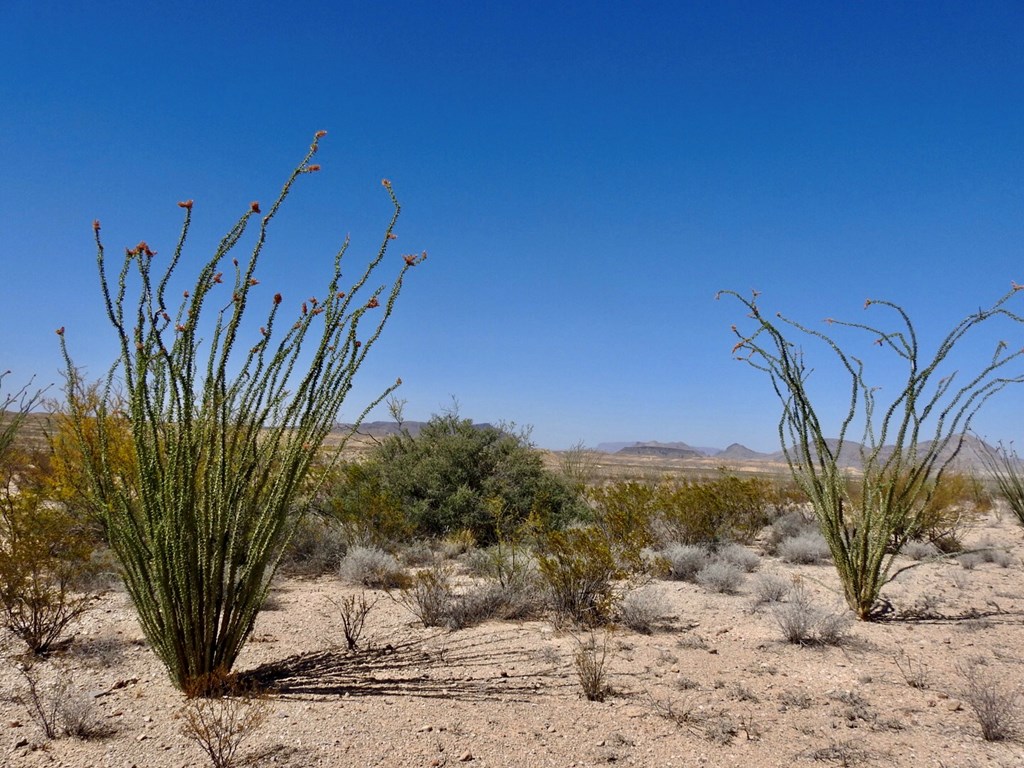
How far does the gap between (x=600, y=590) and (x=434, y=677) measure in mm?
2334

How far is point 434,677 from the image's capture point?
495 cm

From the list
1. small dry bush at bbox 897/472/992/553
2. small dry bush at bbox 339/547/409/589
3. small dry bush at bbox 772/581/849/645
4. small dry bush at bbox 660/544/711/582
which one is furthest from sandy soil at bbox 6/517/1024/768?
small dry bush at bbox 897/472/992/553

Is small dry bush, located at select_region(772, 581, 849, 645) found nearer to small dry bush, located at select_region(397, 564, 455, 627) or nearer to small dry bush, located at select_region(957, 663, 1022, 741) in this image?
small dry bush, located at select_region(957, 663, 1022, 741)

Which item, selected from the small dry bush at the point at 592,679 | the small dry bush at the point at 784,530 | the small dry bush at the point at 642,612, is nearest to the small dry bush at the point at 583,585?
the small dry bush at the point at 642,612

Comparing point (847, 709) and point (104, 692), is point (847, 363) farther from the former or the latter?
point (104, 692)

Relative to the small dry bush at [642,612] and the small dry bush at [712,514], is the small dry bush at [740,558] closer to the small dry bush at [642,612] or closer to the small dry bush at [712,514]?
the small dry bush at [712,514]

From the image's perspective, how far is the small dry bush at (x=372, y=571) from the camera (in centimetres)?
836

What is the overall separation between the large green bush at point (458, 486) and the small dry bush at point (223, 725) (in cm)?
636

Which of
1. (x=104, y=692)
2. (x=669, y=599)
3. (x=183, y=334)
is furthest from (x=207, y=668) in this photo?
(x=669, y=599)

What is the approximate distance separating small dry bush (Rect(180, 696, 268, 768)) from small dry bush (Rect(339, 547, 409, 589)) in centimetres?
392

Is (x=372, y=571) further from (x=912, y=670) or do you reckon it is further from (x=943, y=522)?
(x=943, y=522)

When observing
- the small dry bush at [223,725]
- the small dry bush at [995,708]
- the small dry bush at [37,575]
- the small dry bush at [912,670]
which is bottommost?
the small dry bush at [912,670]

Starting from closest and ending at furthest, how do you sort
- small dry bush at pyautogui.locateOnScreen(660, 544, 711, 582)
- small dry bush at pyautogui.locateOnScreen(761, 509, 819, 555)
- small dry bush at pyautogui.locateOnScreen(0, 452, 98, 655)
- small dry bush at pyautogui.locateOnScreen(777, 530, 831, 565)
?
small dry bush at pyautogui.locateOnScreen(0, 452, 98, 655)
small dry bush at pyautogui.locateOnScreen(660, 544, 711, 582)
small dry bush at pyautogui.locateOnScreen(777, 530, 831, 565)
small dry bush at pyautogui.locateOnScreen(761, 509, 819, 555)

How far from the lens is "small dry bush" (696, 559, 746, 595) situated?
8.21 metres
